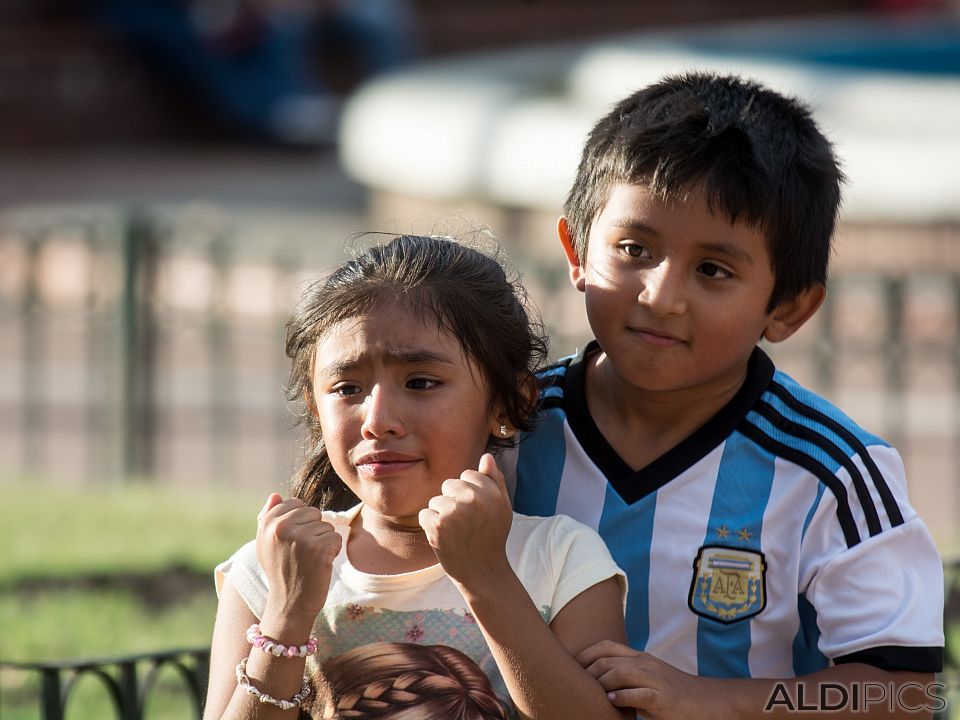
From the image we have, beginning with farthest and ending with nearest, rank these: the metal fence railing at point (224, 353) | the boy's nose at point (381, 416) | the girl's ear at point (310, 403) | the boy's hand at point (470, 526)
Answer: the metal fence railing at point (224, 353)
the girl's ear at point (310, 403)
the boy's nose at point (381, 416)
the boy's hand at point (470, 526)

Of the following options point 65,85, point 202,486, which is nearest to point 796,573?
point 202,486

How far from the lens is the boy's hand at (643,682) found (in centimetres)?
211

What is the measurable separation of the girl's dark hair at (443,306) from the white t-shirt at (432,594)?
0.76ft

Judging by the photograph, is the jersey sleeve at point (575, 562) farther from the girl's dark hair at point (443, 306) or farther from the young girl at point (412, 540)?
the girl's dark hair at point (443, 306)

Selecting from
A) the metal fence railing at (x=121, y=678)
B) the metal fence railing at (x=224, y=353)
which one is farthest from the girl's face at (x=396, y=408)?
the metal fence railing at (x=224, y=353)

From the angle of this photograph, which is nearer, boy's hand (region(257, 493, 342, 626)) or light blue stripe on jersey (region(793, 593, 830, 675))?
boy's hand (region(257, 493, 342, 626))

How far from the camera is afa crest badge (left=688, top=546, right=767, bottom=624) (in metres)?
2.32

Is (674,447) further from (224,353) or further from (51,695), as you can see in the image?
(224,353)


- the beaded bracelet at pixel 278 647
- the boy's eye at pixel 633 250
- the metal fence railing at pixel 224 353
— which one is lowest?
the beaded bracelet at pixel 278 647

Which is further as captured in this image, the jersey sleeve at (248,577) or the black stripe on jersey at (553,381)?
the black stripe on jersey at (553,381)

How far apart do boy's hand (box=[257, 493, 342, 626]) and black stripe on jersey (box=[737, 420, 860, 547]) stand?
68cm

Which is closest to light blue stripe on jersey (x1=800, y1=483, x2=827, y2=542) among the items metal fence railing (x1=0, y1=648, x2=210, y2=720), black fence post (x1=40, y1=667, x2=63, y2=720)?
metal fence railing (x1=0, y1=648, x2=210, y2=720)

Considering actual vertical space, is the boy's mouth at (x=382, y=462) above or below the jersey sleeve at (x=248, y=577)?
above

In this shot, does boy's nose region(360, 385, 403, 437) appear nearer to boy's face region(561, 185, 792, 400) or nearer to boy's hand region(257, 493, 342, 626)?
boy's hand region(257, 493, 342, 626)
